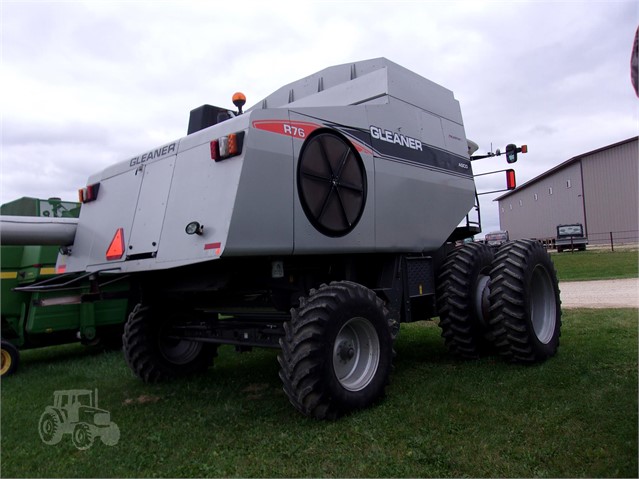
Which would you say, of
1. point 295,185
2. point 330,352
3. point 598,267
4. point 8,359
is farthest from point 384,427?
point 598,267

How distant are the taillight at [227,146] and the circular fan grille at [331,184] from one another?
63 centimetres

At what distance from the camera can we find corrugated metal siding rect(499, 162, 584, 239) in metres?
43.3

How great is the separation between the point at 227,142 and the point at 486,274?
3.96 metres

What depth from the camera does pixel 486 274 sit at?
21.7 feet

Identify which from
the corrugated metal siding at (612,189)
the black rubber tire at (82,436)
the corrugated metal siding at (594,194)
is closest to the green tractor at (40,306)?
the black rubber tire at (82,436)

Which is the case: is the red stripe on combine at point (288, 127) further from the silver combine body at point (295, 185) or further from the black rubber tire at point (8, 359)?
the black rubber tire at point (8, 359)

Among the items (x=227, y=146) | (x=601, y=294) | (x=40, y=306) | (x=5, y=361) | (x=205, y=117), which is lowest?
(x=5, y=361)

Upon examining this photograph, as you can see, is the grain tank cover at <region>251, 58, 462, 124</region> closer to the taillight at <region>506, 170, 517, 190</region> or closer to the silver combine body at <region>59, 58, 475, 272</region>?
the silver combine body at <region>59, 58, 475, 272</region>

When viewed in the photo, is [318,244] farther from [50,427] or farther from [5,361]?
[5,361]

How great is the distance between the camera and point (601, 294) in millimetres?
12906

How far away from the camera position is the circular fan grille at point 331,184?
15.1ft

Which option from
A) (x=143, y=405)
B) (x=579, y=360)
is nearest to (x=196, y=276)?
(x=143, y=405)

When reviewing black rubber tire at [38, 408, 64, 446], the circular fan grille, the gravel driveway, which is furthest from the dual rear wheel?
the gravel driveway

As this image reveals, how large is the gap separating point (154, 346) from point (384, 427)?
10.1 feet
